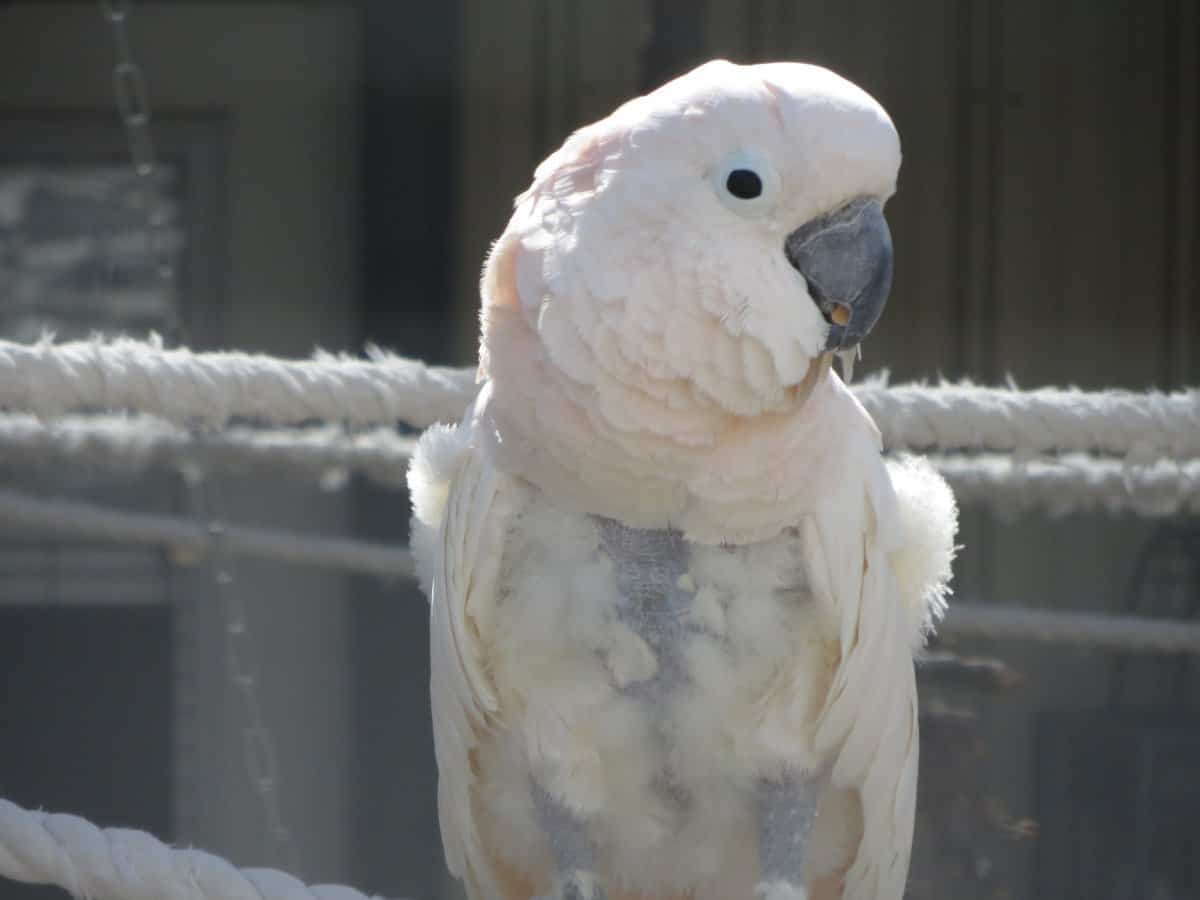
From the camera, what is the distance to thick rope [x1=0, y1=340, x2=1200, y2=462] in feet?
4.12

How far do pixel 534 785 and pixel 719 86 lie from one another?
0.53 metres

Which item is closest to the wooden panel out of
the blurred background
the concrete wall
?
the blurred background

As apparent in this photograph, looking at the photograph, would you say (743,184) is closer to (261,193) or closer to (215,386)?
(215,386)

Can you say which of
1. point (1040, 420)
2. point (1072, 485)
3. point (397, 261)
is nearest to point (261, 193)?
point (397, 261)

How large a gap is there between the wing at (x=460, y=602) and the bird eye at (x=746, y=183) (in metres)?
0.27

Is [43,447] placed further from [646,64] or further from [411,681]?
[411,681]

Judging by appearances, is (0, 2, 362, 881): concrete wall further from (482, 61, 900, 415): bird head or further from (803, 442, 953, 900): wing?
(482, 61, 900, 415): bird head

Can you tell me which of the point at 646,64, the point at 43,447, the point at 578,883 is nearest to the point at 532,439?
the point at 578,883

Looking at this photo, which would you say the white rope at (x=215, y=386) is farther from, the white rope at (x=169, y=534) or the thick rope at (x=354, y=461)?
the white rope at (x=169, y=534)

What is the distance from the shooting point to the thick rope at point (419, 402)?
4.12 feet

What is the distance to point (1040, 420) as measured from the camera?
1388mm

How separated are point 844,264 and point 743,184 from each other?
9cm

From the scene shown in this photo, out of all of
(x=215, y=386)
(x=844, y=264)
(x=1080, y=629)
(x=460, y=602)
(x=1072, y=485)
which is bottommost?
(x=1080, y=629)

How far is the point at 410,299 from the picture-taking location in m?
3.05
